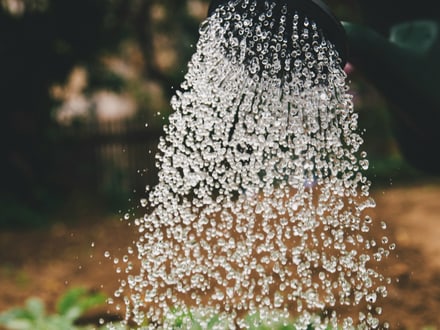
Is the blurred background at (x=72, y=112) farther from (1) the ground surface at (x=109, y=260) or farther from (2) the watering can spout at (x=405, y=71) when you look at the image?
(2) the watering can spout at (x=405, y=71)

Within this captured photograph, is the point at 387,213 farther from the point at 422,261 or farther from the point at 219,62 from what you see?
the point at 219,62

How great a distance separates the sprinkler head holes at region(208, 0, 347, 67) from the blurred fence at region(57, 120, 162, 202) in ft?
21.4

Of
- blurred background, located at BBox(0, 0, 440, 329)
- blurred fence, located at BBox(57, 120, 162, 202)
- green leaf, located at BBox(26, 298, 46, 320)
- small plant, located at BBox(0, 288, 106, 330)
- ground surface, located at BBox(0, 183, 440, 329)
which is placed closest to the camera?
small plant, located at BBox(0, 288, 106, 330)

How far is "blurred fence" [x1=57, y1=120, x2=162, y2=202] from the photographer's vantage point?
27.3 feet

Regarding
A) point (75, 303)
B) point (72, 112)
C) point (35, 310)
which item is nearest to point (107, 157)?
point (72, 112)

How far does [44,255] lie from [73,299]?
2.95 m

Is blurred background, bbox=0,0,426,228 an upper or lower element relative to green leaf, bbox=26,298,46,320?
upper

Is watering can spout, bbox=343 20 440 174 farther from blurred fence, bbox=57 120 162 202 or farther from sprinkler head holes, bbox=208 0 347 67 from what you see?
blurred fence, bbox=57 120 162 202

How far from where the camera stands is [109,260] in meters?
5.61

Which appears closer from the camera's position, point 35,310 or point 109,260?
point 35,310

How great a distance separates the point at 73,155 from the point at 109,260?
317cm

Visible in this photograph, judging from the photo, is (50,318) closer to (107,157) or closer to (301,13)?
(301,13)

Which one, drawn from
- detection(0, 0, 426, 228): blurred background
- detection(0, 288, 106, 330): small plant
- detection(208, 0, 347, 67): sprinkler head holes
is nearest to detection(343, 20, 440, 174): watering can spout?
detection(208, 0, 347, 67): sprinkler head holes

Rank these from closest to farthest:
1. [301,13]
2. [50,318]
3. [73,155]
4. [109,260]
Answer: [301,13] → [50,318] → [109,260] → [73,155]
